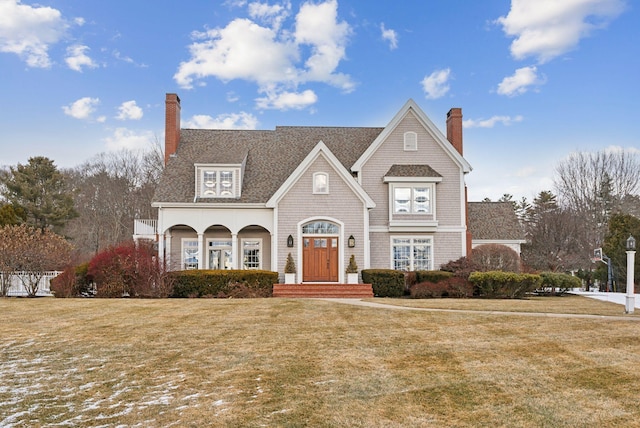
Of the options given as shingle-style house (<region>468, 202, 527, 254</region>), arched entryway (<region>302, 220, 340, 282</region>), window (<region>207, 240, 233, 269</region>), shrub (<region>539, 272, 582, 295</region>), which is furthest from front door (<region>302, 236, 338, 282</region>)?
shrub (<region>539, 272, 582, 295</region>)

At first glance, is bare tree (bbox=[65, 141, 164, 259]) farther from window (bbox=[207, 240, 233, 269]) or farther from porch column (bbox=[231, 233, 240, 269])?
porch column (bbox=[231, 233, 240, 269])

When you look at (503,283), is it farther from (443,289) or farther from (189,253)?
(189,253)

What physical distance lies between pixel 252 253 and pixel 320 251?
3.90m

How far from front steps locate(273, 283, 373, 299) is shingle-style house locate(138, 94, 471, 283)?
156 cm

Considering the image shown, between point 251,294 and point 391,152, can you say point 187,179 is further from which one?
point 391,152

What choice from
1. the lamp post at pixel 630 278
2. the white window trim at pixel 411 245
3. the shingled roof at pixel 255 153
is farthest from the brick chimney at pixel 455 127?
the lamp post at pixel 630 278

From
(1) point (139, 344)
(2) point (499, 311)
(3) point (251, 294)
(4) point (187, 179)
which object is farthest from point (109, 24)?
(2) point (499, 311)

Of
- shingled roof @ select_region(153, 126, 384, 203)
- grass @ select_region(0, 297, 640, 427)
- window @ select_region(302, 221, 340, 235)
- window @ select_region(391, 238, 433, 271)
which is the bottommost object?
grass @ select_region(0, 297, 640, 427)

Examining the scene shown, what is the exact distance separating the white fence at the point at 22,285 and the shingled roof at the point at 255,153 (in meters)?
5.58

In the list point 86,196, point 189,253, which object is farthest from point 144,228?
point 86,196

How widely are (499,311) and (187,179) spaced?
17037mm

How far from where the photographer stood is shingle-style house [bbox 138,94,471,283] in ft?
81.3

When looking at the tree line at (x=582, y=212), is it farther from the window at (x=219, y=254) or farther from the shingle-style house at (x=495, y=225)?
the window at (x=219, y=254)

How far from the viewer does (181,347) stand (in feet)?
33.2
